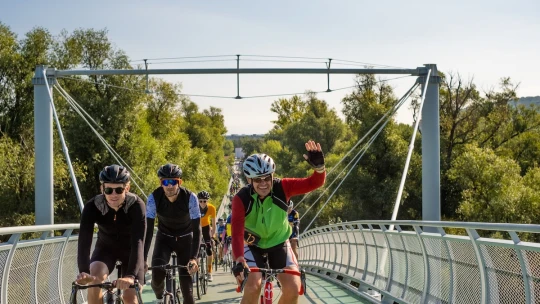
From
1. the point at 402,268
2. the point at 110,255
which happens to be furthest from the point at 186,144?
the point at 110,255

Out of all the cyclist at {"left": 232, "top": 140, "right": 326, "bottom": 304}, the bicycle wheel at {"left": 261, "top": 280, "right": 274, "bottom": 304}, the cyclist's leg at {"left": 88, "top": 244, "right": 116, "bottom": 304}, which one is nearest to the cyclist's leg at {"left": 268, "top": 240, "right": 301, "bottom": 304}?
the cyclist at {"left": 232, "top": 140, "right": 326, "bottom": 304}

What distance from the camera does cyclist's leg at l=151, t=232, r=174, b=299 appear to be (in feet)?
27.7

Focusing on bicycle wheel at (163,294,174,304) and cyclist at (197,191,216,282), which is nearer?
bicycle wheel at (163,294,174,304)

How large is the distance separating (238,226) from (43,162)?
1182 centimetres

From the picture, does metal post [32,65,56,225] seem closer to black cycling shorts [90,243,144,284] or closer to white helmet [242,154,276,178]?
black cycling shorts [90,243,144,284]

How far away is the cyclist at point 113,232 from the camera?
614 centimetres

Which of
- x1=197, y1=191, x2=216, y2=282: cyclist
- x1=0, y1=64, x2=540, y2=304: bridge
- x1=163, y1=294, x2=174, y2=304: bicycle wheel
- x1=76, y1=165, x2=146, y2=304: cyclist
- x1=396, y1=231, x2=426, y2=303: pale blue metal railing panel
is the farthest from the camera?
x1=197, y1=191, x2=216, y2=282: cyclist

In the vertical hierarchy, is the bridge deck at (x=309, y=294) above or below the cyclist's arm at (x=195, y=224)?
below

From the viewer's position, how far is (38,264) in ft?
29.9

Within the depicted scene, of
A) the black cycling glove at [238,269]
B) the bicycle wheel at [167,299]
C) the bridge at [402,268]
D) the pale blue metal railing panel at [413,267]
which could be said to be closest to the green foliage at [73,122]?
the bridge at [402,268]

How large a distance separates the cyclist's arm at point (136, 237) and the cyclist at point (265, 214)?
78 centimetres

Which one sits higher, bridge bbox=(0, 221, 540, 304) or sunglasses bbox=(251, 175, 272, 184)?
sunglasses bbox=(251, 175, 272, 184)

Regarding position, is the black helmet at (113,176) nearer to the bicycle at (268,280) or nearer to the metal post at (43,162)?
the bicycle at (268,280)

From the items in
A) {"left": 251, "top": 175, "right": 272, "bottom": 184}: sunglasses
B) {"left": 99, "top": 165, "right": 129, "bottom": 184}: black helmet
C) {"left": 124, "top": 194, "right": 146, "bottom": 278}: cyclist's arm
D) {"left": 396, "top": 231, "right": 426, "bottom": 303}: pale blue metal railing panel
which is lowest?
{"left": 396, "top": 231, "right": 426, "bottom": 303}: pale blue metal railing panel
